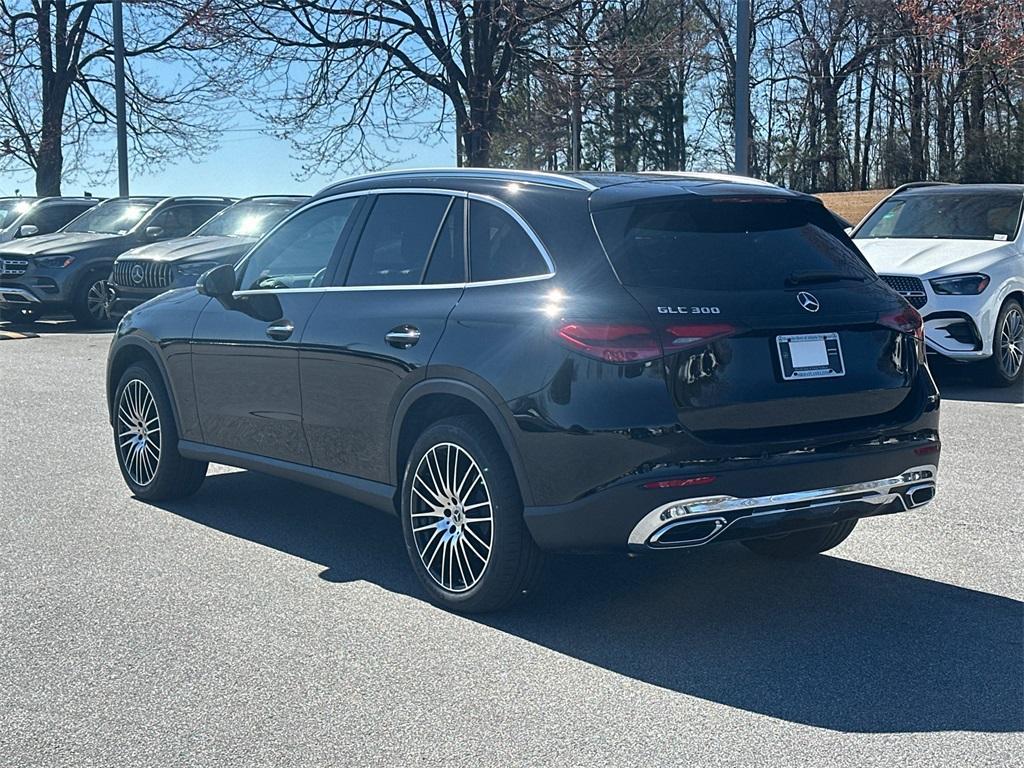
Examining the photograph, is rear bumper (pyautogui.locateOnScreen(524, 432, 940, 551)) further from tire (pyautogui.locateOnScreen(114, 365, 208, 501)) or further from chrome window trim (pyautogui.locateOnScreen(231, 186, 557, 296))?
tire (pyautogui.locateOnScreen(114, 365, 208, 501))

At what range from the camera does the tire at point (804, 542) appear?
6156mm

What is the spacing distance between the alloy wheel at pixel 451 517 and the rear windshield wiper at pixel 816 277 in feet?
4.62

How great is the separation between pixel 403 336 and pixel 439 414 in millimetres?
355

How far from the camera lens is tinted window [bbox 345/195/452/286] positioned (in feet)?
19.7

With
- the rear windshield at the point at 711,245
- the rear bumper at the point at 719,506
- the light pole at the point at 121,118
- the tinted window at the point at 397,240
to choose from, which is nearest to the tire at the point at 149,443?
the tinted window at the point at 397,240

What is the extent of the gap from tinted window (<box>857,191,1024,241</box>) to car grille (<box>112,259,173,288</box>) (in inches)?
321

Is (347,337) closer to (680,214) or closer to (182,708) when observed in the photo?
(680,214)

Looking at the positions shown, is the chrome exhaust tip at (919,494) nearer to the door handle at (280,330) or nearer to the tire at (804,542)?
the tire at (804,542)

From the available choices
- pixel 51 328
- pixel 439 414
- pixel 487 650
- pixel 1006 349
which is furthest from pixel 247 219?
pixel 487 650

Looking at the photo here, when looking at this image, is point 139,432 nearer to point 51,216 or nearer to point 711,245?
point 711,245

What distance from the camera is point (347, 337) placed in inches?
240

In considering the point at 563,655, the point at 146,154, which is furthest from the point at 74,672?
the point at 146,154

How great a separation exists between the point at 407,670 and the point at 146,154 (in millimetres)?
33736

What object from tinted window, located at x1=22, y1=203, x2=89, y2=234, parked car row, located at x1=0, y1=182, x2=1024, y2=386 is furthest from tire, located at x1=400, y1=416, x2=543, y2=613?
tinted window, located at x1=22, y1=203, x2=89, y2=234
